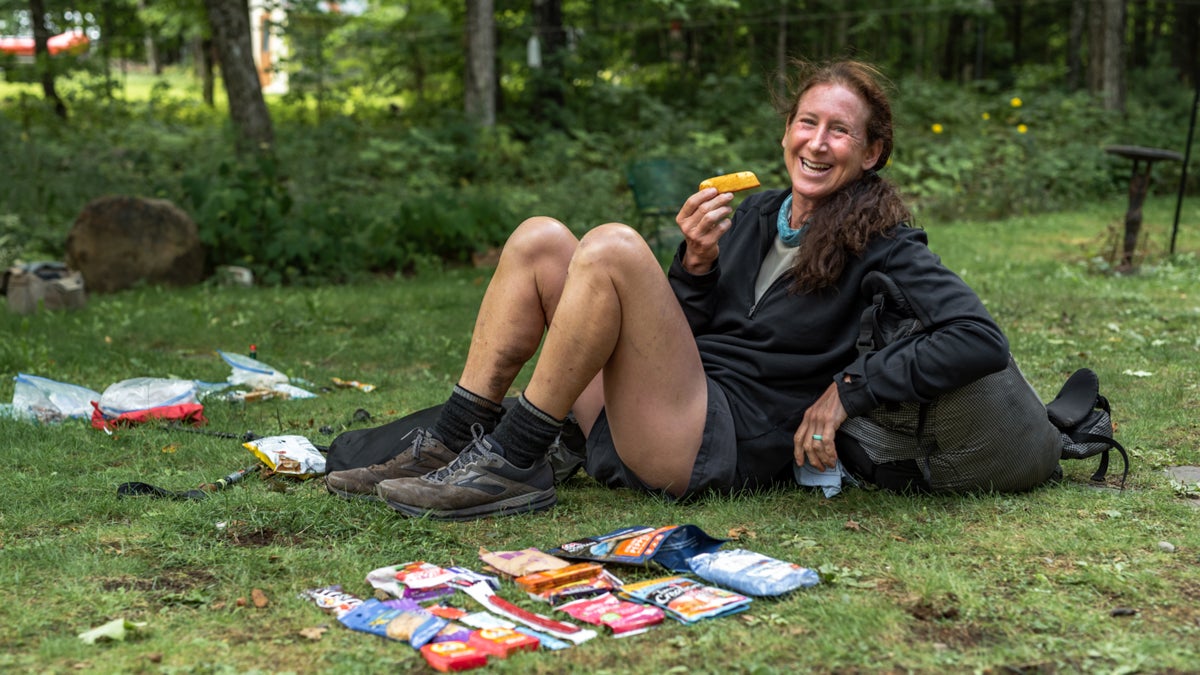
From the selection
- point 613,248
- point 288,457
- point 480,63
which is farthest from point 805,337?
point 480,63

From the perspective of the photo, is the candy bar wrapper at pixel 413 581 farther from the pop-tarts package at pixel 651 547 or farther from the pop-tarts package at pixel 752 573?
the pop-tarts package at pixel 752 573

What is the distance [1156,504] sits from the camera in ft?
11.4

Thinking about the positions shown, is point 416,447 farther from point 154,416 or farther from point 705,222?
point 154,416

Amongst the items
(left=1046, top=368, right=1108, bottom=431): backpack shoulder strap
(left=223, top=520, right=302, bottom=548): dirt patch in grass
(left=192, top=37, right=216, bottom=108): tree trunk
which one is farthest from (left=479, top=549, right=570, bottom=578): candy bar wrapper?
(left=192, top=37, right=216, bottom=108): tree trunk

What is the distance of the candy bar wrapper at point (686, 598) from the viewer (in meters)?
2.65

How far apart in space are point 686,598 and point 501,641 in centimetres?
47

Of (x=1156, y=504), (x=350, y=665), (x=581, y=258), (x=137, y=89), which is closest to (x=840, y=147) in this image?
(x=581, y=258)

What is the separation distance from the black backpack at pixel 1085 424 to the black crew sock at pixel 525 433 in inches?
60.0

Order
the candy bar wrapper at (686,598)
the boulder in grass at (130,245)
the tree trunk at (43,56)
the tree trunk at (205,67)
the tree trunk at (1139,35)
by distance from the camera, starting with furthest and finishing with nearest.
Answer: the tree trunk at (1139,35) → the tree trunk at (205,67) → the tree trunk at (43,56) → the boulder in grass at (130,245) → the candy bar wrapper at (686,598)

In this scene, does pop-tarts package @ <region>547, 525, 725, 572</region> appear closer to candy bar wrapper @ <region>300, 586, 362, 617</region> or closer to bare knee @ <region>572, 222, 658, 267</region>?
candy bar wrapper @ <region>300, 586, 362, 617</region>

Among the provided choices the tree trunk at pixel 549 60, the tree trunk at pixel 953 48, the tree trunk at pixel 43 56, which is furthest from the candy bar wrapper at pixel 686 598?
the tree trunk at pixel 953 48

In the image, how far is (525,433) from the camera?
3367mm

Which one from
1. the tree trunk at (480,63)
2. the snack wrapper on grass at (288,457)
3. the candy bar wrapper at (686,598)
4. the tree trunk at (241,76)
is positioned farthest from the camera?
the tree trunk at (480,63)

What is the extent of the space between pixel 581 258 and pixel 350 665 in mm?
1303
